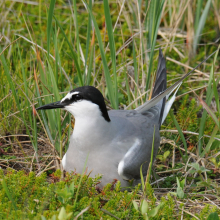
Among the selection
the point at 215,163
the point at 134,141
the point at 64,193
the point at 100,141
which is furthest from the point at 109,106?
the point at 64,193

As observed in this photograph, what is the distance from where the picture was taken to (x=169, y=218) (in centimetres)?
244

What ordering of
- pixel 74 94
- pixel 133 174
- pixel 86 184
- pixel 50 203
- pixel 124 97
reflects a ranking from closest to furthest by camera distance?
pixel 50 203 < pixel 86 184 < pixel 74 94 < pixel 133 174 < pixel 124 97

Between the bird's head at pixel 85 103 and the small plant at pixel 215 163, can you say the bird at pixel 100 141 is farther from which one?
the small plant at pixel 215 163

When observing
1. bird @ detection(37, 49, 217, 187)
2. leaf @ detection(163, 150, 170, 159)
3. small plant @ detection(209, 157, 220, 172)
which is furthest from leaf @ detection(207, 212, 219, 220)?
leaf @ detection(163, 150, 170, 159)

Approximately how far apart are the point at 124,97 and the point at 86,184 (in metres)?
2.03

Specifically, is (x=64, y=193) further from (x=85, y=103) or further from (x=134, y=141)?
(x=134, y=141)

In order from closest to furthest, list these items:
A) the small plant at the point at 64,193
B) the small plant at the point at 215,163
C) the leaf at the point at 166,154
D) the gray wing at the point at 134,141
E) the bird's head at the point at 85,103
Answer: the small plant at the point at 64,193 < the bird's head at the point at 85,103 < the gray wing at the point at 134,141 < the small plant at the point at 215,163 < the leaf at the point at 166,154

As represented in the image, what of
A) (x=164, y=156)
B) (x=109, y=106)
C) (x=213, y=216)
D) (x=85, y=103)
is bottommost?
(x=164, y=156)

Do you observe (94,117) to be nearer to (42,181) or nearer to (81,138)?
(81,138)

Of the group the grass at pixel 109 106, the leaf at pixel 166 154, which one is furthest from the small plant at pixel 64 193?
the leaf at pixel 166 154

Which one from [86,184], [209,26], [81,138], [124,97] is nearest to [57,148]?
[81,138]

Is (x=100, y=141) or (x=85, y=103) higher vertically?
(x=85, y=103)

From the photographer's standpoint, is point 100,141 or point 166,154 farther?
point 166,154

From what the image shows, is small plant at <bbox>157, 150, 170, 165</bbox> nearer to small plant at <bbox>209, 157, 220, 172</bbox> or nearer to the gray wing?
the gray wing
